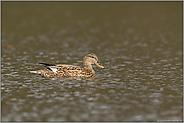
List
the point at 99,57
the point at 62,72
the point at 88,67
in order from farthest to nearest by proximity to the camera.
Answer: the point at 99,57 → the point at 88,67 → the point at 62,72

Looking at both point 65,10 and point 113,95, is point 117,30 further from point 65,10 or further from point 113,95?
point 113,95

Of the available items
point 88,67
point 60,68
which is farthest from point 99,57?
point 60,68

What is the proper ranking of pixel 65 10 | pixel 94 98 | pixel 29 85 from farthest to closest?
pixel 65 10
pixel 29 85
pixel 94 98

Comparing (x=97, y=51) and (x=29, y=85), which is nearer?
(x=29, y=85)

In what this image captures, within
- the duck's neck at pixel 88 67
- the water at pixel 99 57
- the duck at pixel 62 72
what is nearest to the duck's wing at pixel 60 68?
the duck at pixel 62 72

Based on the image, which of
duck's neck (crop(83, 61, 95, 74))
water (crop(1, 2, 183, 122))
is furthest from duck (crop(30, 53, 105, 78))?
water (crop(1, 2, 183, 122))

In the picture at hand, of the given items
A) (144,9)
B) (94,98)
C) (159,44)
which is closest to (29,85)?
(94,98)

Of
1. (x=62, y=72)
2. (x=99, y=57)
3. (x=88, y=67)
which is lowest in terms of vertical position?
(x=62, y=72)

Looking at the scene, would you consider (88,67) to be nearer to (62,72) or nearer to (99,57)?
(62,72)
